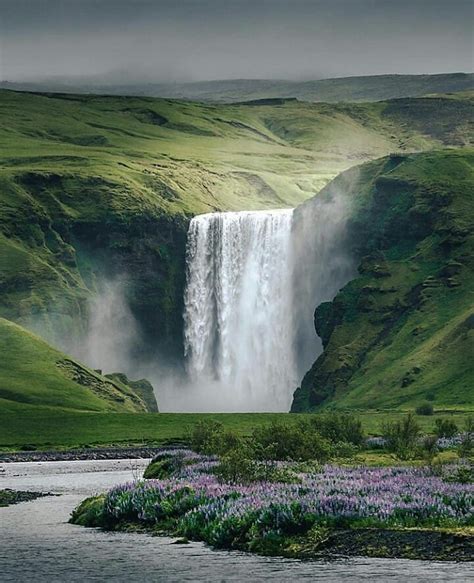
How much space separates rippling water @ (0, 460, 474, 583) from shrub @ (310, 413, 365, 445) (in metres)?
52.9

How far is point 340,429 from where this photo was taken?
129 metres

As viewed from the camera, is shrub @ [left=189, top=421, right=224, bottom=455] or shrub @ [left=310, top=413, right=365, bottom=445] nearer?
shrub @ [left=189, top=421, right=224, bottom=455]

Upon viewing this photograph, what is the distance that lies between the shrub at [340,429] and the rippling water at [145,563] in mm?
52863

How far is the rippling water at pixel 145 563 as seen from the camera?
51.0 m

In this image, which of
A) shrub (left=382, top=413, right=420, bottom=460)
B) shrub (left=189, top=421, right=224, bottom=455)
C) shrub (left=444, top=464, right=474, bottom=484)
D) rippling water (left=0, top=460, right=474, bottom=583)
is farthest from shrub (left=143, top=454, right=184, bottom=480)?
shrub (left=444, top=464, right=474, bottom=484)

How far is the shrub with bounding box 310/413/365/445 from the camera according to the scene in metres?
125

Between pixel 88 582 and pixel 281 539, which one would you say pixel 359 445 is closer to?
pixel 281 539

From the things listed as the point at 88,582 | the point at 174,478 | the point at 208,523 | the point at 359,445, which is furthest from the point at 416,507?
the point at 359,445

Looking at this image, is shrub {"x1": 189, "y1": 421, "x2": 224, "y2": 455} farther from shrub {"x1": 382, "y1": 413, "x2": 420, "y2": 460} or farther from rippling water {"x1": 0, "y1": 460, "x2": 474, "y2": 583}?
rippling water {"x1": 0, "y1": 460, "x2": 474, "y2": 583}

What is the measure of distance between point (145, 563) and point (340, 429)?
73.8 metres

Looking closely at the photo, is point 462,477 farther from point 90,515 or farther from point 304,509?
point 90,515

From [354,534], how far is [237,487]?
11.4 metres

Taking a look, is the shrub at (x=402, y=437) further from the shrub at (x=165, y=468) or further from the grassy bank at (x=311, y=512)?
the grassy bank at (x=311, y=512)

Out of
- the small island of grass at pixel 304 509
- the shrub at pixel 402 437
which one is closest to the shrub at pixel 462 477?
the small island of grass at pixel 304 509
